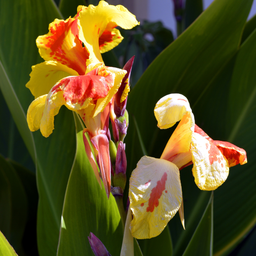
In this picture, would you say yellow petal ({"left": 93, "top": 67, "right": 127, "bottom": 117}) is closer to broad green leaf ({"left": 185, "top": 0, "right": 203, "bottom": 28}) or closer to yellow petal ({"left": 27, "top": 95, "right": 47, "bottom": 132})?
yellow petal ({"left": 27, "top": 95, "right": 47, "bottom": 132})

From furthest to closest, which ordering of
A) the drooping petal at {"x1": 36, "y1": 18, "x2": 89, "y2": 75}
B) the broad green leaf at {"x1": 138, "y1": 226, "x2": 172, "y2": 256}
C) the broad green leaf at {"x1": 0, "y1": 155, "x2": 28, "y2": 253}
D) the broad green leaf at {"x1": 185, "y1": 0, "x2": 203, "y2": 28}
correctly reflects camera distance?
the broad green leaf at {"x1": 185, "y1": 0, "x2": 203, "y2": 28} → the broad green leaf at {"x1": 0, "y1": 155, "x2": 28, "y2": 253} → the broad green leaf at {"x1": 138, "y1": 226, "x2": 172, "y2": 256} → the drooping petal at {"x1": 36, "y1": 18, "x2": 89, "y2": 75}

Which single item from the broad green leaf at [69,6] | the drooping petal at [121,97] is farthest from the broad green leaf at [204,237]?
the broad green leaf at [69,6]

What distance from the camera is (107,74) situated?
275 mm

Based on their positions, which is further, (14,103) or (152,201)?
(14,103)

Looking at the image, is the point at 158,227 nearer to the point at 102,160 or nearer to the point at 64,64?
the point at 102,160

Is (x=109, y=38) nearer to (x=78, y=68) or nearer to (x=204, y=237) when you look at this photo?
(x=78, y=68)

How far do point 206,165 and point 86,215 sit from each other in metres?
0.22

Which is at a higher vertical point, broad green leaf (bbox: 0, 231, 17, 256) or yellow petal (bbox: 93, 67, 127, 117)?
yellow petal (bbox: 93, 67, 127, 117)

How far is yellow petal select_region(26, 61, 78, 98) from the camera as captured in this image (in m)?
0.37

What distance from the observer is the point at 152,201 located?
23 cm

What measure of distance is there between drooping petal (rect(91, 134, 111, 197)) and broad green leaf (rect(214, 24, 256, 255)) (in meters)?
0.41

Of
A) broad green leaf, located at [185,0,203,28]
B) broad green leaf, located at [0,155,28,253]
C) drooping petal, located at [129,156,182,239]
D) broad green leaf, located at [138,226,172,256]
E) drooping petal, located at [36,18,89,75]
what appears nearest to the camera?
drooping petal, located at [129,156,182,239]

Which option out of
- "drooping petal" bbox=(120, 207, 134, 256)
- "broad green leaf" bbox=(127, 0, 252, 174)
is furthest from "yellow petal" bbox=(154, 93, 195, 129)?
"broad green leaf" bbox=(127, 0, 252, 174)

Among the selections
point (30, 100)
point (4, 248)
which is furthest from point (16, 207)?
point (4, 248)
